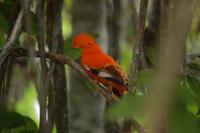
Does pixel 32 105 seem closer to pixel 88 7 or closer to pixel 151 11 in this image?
pixel 88 7

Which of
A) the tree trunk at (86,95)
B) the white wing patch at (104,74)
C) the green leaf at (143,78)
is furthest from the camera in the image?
the tree trunk at (86,95)

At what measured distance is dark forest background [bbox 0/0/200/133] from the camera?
129 cm

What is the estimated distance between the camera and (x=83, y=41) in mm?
4020

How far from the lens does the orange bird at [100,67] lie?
3756mm

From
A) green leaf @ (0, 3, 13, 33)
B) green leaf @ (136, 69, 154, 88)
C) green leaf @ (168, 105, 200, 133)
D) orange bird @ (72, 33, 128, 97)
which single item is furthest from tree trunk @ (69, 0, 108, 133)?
green leaf @ (168, 105, 200, 133)

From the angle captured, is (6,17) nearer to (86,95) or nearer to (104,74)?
(104,74)

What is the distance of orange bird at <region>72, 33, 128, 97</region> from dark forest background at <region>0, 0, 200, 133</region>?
12cm

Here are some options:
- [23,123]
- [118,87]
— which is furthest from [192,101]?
[118,87]

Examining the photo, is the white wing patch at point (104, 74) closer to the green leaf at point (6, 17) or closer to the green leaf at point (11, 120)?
the green leaf at point (6, 17)

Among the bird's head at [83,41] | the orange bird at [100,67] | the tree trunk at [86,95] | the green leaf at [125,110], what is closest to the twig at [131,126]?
the green leaf at [125,110]

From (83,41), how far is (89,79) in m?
1.44

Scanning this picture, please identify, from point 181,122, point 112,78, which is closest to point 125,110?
point 181,122

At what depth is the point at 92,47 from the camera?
4293mm

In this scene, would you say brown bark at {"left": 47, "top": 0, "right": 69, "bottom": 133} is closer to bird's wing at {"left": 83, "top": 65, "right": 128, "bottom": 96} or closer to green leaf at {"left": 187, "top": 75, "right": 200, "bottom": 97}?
bird's wing at {"left": 83, "top": 65, "right": 128, "bottom": 96}
